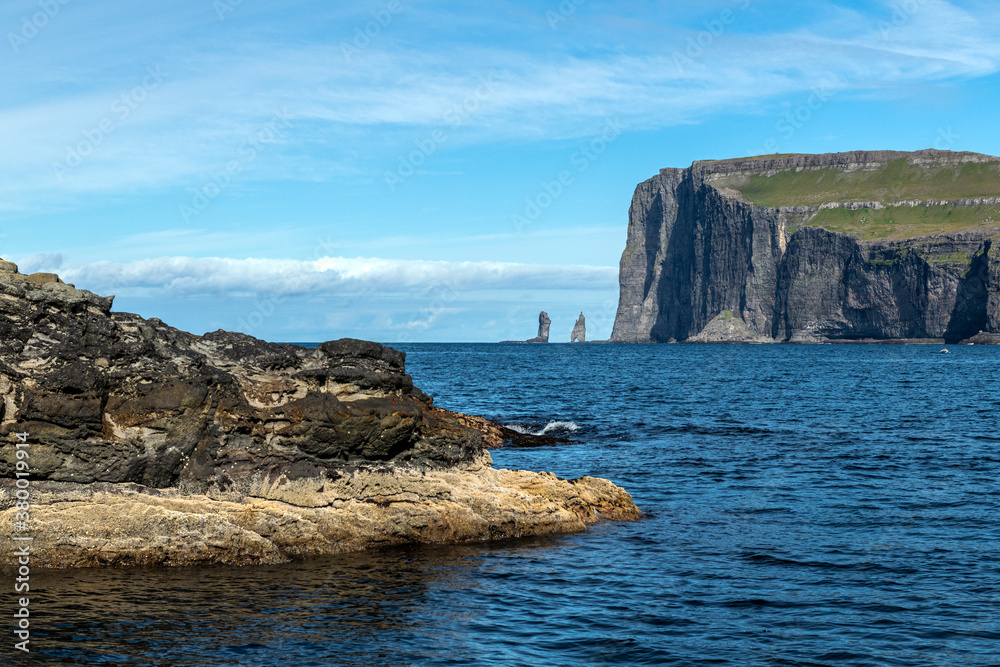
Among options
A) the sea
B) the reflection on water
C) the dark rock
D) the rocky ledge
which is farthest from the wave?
the reflection on water

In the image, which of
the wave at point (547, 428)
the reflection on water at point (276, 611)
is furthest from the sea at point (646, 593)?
the wave at point (547, 428)

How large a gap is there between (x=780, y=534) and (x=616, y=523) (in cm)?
389

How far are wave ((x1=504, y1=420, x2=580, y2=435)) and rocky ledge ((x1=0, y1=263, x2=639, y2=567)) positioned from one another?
65.6ft

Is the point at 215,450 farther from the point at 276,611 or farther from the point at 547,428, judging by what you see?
the point at 547,428

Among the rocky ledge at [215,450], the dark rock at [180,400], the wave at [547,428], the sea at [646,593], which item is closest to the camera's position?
the sea at [646,593]

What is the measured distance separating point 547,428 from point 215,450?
25.6 m

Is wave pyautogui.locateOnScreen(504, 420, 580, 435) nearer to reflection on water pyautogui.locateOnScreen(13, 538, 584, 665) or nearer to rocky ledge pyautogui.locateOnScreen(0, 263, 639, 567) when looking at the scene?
rocky ledge pyautogui.locateOnScreen(0, 263, 639, 567)

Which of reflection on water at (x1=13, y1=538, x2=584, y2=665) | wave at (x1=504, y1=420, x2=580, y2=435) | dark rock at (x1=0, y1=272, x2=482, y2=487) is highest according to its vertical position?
dark rock at (x1=0, y1=272, x2=482, y2=487)

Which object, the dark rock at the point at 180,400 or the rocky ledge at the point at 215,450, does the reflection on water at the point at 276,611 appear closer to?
the rocky ledge at the point at 215,450

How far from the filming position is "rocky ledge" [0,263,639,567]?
53.4 feet

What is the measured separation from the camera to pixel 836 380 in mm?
82750

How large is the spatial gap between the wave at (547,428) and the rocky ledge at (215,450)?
788 inches

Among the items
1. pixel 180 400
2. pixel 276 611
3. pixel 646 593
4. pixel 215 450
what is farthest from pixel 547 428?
pixel 276 611

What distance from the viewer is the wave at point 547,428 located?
40969mm
